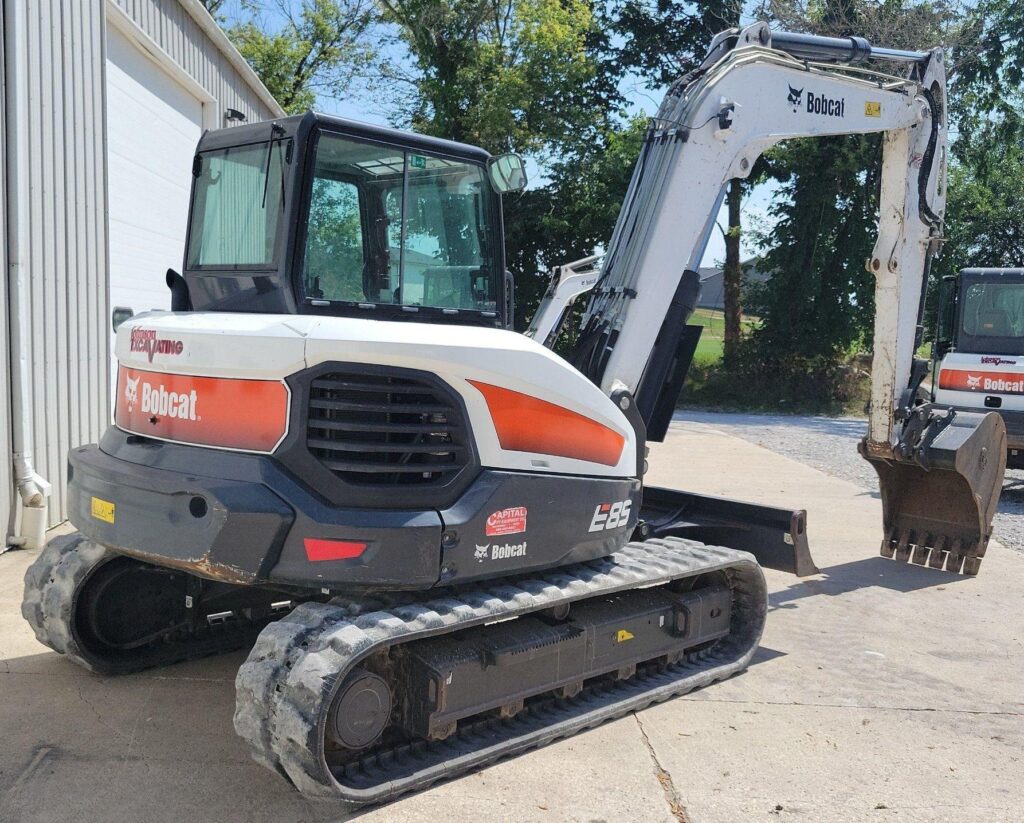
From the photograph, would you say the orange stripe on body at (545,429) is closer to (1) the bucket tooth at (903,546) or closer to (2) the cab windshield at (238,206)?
(2) the cab windshield at (238,206)

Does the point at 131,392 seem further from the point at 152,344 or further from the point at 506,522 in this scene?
the point at 506,522

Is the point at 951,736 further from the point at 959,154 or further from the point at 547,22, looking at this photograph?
the point at 959,154

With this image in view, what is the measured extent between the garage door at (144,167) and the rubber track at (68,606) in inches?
185

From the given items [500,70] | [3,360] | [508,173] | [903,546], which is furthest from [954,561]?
[500,70]

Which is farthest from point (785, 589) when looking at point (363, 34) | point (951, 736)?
point (363, 34)

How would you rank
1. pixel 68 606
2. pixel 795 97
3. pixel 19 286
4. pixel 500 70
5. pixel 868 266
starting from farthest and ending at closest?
pixel 500 70
pixel 868 266
pixel 19 286
pixel 795 97
pixel 68 606

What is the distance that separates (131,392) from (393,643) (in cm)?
176

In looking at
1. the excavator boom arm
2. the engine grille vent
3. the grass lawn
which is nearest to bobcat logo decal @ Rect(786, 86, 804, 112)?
the excavator boom arm

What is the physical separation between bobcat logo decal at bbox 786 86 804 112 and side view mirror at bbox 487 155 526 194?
251 cm

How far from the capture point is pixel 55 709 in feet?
15.8

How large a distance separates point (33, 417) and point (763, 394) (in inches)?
770

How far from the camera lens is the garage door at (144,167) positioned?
30.6 ft

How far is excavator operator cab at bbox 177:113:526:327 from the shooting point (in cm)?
425

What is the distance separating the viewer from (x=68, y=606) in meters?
5.07
